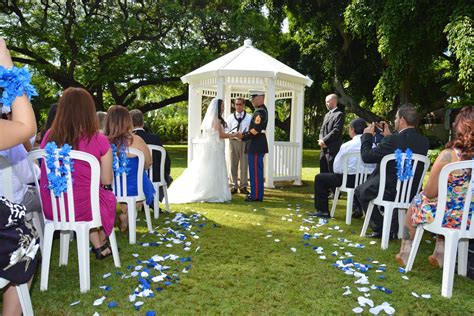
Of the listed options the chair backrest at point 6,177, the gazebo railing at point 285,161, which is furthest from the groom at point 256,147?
the chair backrest at point 6,177

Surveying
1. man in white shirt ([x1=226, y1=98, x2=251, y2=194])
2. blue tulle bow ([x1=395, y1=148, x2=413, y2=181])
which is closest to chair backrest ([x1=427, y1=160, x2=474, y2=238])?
blue tulle bow ([x1=395, y1=148, x2=413, y2=181])

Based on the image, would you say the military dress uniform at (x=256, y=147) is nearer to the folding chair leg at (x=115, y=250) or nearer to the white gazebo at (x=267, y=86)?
the white gazebo at (x=267, y=86)

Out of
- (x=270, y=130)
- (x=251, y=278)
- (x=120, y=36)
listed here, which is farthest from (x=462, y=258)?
(x=120, y=36)

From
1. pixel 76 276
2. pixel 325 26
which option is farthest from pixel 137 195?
pixel 325 26

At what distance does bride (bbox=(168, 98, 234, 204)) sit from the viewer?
24.1 ft

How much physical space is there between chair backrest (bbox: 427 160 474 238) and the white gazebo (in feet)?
19.1

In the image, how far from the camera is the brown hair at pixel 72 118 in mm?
3385

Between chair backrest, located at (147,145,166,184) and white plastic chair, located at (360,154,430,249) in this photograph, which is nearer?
white plastic chair, located at (360,154,430,249)

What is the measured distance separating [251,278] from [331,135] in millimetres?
4534

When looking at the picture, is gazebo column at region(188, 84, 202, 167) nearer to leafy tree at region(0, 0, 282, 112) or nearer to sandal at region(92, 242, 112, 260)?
sandal at region(92, 242, 112, 260)

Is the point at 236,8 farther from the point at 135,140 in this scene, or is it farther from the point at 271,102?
the point at 135,140

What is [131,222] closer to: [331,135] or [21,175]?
[21,175]

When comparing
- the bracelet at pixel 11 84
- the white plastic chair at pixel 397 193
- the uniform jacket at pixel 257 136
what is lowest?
the white plastic chair at pixel 397 193

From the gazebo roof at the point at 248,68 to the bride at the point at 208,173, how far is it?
5.04 ft
